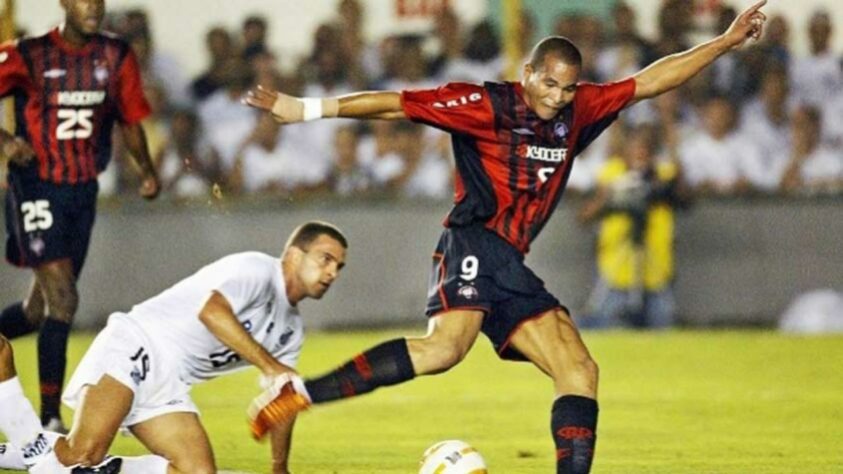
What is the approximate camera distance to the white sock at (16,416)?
8328 mm

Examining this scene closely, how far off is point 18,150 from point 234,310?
2893 mm

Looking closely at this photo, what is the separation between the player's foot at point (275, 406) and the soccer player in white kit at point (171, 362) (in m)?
0.28

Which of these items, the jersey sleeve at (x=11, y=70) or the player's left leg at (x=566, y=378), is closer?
the player's left leg at (x=566, y=378)

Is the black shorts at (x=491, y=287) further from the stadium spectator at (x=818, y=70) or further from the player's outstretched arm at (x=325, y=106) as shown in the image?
the stadium spectator at (x=818, y=70)

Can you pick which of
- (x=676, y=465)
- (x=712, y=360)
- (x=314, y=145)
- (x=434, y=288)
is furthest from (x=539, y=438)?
(x=314, y=145)

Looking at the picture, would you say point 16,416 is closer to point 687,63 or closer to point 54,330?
point 54,330

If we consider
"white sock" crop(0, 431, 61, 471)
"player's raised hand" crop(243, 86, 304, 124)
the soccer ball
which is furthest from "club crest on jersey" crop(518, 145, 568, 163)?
"white sock" crop(0, 431, 61, 471)

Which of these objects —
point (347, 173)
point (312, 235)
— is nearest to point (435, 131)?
point (347, 173)

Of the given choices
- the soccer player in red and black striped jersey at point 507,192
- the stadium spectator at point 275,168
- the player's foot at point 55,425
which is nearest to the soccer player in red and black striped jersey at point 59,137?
the player's foot at point 55,425

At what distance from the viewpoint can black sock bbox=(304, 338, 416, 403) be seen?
7.88m

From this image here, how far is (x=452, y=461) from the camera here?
26.0 ft

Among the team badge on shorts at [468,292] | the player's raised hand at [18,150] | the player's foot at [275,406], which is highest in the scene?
the player's raised hand at [18,150]

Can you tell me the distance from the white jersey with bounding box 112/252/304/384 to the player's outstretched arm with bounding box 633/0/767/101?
187 centimetres

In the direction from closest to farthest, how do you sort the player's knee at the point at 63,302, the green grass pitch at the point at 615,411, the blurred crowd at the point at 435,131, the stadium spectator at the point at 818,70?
the green grass pitch at the point at 615,411, the player's knee at the point at 63,302, the blurred crowd at the point at 435,131, the stadium spectator at the point at 818,70
